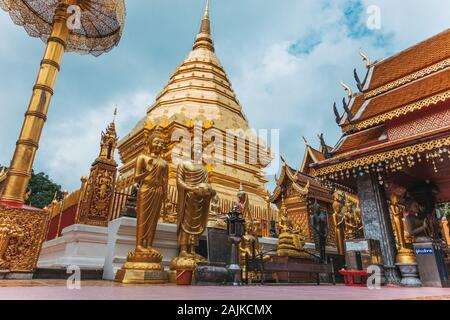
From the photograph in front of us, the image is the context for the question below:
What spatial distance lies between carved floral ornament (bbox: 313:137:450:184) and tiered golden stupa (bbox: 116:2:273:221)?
3.14 meters

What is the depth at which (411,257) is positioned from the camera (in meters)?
5.36

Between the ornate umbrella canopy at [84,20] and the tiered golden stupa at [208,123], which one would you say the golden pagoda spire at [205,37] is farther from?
the ornate umbrella canopy at [84,20]

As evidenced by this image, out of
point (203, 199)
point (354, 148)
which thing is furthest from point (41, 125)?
point (354, 148)

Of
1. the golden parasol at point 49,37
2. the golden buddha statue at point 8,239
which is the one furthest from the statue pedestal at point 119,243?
the golden parasol at point 49,37

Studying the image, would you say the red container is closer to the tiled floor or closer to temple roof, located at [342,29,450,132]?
the tiled floor

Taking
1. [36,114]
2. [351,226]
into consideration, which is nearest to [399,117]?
[351,226]

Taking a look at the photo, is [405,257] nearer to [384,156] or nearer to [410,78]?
[384,156]

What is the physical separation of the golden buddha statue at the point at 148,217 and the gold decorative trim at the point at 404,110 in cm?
447

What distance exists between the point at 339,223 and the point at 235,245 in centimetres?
571

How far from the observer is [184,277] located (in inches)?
163

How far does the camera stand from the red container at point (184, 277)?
4113 millimetres

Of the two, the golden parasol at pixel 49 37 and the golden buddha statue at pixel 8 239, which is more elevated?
the golden parasol at pixel 49 37

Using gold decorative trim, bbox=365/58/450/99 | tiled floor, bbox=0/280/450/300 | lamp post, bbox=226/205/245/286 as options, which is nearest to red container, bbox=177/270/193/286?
lamp post, bbox=226/205/245/286

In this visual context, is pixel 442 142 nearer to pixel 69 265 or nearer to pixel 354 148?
pixel 354 148
